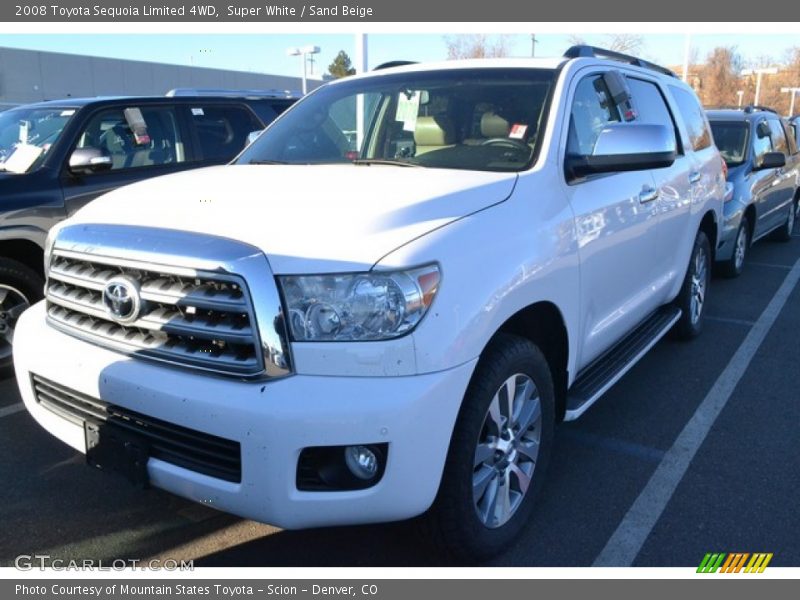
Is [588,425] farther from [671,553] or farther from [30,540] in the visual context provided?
[30,540]

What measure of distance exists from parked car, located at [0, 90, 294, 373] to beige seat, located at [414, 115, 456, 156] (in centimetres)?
278

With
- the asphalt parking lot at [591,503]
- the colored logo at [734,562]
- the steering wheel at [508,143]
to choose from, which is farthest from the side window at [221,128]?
the colored logo at [734,562]

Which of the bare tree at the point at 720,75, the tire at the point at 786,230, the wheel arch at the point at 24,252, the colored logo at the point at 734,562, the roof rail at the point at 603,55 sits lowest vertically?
the colored logo at the point at 734,562

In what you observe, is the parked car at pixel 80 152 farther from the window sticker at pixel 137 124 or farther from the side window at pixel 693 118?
the side window at pixel 693 118

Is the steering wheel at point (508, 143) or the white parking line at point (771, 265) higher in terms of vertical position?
the steering wheel at point (508, 143)

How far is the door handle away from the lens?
3842 millimetres

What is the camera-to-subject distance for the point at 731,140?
8.38 m

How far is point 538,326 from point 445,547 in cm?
103

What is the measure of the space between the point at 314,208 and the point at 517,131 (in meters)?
1.27

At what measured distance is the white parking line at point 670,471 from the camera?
112 inches

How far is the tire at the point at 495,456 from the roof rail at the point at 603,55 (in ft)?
6.75

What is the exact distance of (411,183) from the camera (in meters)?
2.82

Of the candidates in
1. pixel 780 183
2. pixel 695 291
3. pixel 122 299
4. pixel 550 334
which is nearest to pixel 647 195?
pixel 550 334

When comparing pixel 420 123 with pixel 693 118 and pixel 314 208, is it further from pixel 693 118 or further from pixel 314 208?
pixel 693 118
